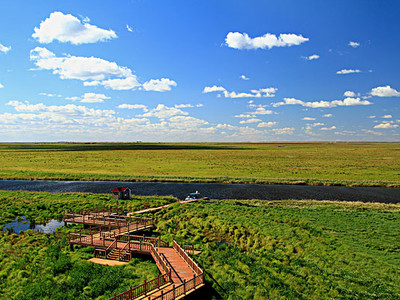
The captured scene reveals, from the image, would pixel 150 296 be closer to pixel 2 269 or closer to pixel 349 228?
pixel 2 269

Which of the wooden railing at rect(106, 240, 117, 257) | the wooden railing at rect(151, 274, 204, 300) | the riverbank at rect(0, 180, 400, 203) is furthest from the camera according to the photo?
the riverbank at rect(0, 180, 400, 203)

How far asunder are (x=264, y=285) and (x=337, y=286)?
5134mm

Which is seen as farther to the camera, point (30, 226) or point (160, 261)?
point (30, 226)

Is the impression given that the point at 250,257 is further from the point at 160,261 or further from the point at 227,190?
the point at 227,190

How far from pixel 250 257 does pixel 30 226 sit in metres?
28.1

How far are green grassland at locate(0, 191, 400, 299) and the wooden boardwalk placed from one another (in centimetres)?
116

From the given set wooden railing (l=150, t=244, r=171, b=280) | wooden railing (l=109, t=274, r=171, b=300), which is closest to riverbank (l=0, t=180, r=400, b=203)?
wooden railing (l=150, t=244, r=171, b=280)

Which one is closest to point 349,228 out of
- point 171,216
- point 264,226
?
point 264,226

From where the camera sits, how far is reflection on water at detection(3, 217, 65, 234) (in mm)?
31781

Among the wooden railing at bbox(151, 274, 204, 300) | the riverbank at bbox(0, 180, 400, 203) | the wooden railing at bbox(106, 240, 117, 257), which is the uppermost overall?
the wooden railing at bbox(151, 274, 204, 300)

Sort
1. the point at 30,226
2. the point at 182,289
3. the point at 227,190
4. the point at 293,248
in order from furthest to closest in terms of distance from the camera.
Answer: the point at 227,190 < the point at 30,226 < the point at 293,248 < the point at 182,289

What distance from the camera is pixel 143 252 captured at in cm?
2355

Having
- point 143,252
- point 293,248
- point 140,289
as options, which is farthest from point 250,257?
point 140,289

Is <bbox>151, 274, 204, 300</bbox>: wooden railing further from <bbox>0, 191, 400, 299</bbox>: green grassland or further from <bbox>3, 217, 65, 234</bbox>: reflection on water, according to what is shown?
<bbox>3, 217, 65, 234</bbox>: reflection on water
